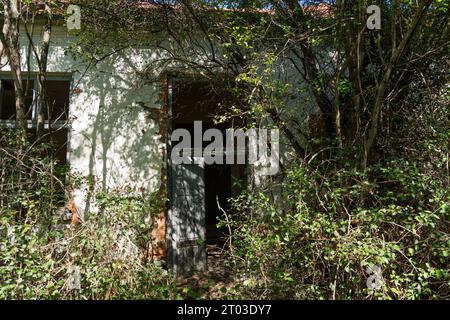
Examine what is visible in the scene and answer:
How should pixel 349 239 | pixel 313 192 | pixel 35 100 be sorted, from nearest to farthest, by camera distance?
pixel 349 239 → pixel 313 192 → pixel 35 100

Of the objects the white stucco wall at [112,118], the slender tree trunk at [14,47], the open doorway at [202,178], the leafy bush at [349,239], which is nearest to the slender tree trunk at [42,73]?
the slender tree trunk at [14,47]

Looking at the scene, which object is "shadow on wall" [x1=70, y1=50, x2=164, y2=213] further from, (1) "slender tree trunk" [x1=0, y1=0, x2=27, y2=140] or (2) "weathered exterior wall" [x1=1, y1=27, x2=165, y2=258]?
(1) "slender tree trunk" [x1=0, y1=0, x2=27, y2=140]

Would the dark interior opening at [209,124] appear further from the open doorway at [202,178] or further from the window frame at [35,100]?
the window frame at [35,100]

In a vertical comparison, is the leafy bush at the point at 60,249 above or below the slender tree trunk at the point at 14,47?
below

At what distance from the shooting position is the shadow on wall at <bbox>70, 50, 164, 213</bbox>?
4.96 metres

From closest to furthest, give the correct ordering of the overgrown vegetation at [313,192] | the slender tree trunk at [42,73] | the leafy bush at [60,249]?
the leafy bush at [60,249]
the overgrown vegetation at [313,192]
the slender tree trunk at [42,73]

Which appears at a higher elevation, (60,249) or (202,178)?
(202,178)

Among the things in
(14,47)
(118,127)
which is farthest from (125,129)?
(14,47)

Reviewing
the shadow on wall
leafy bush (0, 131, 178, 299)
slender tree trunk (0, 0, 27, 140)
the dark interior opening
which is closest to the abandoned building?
the shadow on wall

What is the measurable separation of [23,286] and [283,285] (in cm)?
208

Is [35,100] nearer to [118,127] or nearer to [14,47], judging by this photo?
[14,47]

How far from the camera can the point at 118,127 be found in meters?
5.06

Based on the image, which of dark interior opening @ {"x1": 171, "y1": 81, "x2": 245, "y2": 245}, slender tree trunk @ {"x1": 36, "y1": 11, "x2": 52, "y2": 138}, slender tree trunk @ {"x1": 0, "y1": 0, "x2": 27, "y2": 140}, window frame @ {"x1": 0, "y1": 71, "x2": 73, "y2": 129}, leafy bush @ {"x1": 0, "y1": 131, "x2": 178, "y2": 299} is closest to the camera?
leafy bush @ {"x1": 0, "y1": 131, "x2": 178, "y2": 299}

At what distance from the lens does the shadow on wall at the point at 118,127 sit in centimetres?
496
